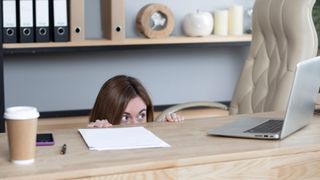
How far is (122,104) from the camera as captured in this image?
2074 millimetres

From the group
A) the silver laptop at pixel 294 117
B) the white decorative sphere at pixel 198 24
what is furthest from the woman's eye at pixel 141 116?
the white decorative sphere at pixel 198 24

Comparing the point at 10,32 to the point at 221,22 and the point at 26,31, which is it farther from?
the point at 221,22

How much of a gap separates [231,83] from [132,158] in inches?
92.7

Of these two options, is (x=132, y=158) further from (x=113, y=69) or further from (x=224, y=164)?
(x=113, y=69)

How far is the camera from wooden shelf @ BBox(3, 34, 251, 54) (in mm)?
2836

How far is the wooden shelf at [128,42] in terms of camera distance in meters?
2.84

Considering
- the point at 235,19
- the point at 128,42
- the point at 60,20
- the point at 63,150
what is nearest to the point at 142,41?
the point at 128,42

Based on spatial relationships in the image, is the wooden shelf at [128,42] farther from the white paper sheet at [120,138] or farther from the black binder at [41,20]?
the white paper sheet at [120,138]

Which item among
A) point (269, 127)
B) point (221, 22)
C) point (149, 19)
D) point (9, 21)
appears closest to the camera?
point (269, 127)

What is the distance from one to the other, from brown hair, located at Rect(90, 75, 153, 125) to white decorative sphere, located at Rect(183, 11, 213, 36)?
1.08 m

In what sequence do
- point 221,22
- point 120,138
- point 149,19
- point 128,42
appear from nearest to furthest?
point 120,138 < point 128,42 < point 149,19 < point 221,22

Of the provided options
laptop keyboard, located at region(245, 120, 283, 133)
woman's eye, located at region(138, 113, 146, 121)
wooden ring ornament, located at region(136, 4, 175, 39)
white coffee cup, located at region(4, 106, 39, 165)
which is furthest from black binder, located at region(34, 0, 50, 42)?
white coffee cup, located at region(4, 106, 39, 165)

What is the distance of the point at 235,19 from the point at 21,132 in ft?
7.59

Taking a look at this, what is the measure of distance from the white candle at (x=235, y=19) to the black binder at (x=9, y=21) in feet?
4.16
